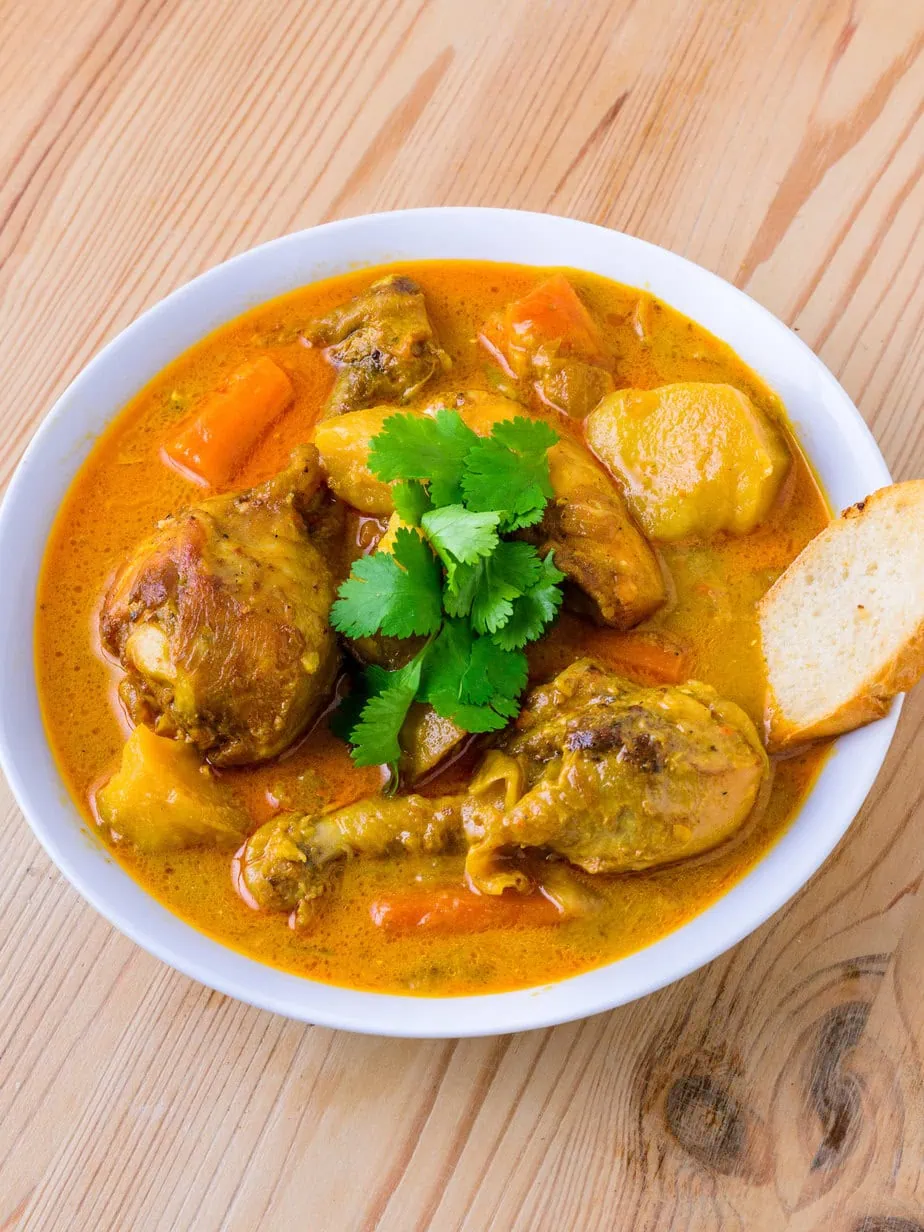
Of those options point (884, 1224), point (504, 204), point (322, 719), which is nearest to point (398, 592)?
point (322, 719)

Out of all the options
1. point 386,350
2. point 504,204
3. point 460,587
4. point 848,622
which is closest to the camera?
point 460,587

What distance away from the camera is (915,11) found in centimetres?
427

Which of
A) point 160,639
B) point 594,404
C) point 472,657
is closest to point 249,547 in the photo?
point 160,639

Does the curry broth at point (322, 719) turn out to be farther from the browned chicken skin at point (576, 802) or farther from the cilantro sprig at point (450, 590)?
the cilantro sprig at point (450, 590)

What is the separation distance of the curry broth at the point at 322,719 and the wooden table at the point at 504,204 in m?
0.41

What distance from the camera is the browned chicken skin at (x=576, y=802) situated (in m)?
→ 2.96

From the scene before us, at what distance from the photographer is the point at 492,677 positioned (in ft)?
10.2

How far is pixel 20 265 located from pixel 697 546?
2.42 m

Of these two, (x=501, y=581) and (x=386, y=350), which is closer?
(x=501, y=581)

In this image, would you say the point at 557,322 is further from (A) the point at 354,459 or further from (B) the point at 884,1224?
(B) the point at 884,1224

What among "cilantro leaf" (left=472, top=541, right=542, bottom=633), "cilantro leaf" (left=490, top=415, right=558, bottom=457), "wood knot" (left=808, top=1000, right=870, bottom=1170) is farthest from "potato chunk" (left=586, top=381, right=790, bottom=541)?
"wood knot" (left=808, top=1000, right=870, bottom=1170)

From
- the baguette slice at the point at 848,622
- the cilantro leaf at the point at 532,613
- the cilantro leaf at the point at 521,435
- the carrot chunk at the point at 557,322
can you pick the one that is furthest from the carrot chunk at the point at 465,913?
the carrot chunk at the point at 557,322

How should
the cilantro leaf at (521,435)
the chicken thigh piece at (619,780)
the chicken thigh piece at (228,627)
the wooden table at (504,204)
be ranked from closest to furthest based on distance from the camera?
the chicken thigh piece at (619,780) → the chicken thigh piece at (228,627) → the cilantro leaf at (521,435) → the wooden table at (504,204)

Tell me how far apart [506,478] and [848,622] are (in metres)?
0.95
